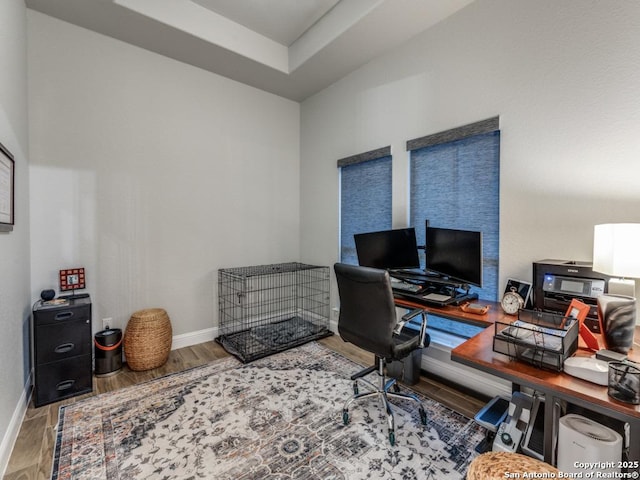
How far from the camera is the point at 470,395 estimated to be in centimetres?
227

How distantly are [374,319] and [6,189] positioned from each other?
7.73ft

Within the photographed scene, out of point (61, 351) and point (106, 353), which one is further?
point (106, 353)

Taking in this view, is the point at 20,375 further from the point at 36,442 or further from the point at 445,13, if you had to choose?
the point at 445,13

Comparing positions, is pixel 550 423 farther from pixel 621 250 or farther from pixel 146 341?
pixel 146 341

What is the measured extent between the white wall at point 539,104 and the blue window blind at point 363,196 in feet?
0.58

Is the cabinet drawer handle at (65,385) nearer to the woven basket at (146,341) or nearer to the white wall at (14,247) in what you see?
the white wall at (14,247)

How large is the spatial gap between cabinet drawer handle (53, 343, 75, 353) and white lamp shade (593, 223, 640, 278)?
3390 millimetres

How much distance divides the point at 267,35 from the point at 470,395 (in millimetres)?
3809

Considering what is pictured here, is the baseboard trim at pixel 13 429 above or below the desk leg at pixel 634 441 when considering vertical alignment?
below

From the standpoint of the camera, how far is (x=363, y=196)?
3238 mm

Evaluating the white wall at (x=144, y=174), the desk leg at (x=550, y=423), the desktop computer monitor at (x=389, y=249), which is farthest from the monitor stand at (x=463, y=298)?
the white wall at (x=144, y=174)

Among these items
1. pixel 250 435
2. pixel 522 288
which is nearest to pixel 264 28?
pixel 522 288

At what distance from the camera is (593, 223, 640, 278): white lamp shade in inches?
51.9

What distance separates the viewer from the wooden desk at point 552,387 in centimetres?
95
